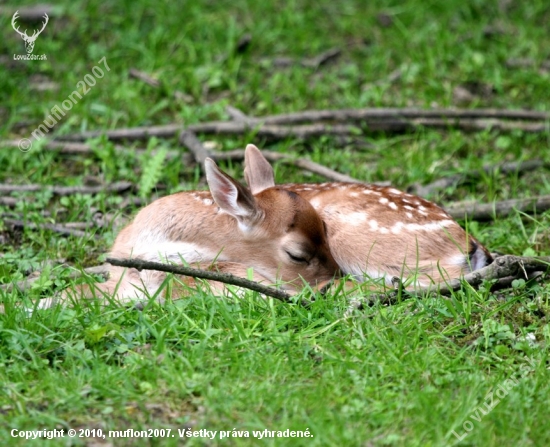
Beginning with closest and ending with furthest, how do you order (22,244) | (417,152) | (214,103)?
(22,244) → (417,152) → (214,103)

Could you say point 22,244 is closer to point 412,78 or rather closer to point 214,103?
point 214,103

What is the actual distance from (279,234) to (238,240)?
9.5 inches

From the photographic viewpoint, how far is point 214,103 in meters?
7.22

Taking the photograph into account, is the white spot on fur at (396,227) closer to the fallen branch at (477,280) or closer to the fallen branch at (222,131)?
the fallen branch at (477,280)

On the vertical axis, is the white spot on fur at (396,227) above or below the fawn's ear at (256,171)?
below

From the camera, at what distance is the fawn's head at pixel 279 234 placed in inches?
183

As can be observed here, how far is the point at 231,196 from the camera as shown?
4.64 metres

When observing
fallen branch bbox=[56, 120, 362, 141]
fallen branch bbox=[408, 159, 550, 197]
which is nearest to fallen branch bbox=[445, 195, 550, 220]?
fallen branch bbox=[408, 159, 550, 197]

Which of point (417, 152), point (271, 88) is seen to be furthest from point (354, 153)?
point (271, 88)

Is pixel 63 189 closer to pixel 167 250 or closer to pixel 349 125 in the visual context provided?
pixel 167 250

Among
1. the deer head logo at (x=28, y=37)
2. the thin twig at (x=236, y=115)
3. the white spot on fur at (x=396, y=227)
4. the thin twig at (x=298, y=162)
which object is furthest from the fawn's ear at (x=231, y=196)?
the deer head logo at (x=28, y=37)

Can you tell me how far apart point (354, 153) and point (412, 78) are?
3.90ft

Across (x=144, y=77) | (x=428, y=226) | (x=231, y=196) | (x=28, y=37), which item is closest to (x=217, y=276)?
(x=231, y=196)

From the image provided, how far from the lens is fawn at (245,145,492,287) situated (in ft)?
15.3
